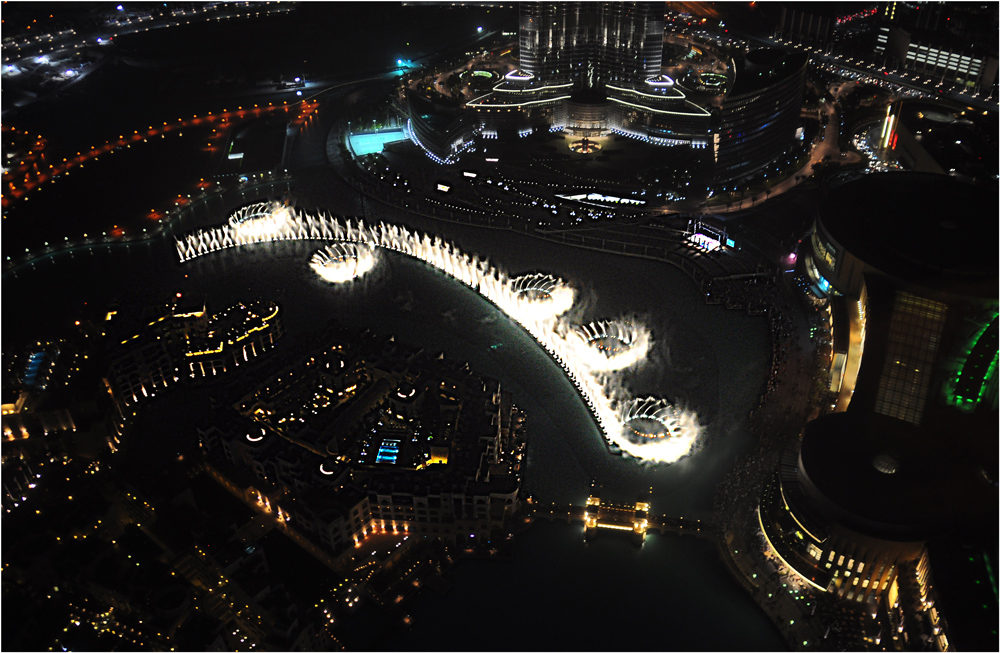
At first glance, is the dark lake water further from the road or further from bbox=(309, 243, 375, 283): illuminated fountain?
the road

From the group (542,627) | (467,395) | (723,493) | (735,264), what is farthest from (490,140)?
(542,627)

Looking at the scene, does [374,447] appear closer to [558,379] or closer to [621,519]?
[558,379]

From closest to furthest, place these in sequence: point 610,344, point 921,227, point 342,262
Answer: point 921,227 < point 610,344 < point 342,262

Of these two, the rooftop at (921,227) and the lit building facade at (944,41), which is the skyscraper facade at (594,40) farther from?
the rooftop at (921,227)

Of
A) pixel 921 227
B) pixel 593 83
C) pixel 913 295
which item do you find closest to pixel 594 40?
pixel 593 83

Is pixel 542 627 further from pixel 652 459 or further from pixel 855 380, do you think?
pixel 855 380

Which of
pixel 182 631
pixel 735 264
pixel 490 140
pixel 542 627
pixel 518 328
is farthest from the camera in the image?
pixel 490 140
